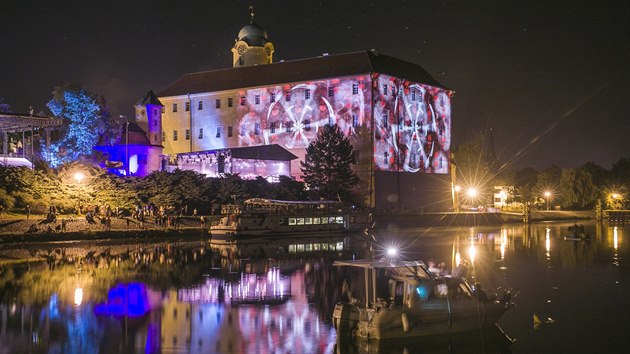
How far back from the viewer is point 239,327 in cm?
2258

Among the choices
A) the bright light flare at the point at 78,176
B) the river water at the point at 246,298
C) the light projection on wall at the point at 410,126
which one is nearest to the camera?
the river water at the point at 246,298

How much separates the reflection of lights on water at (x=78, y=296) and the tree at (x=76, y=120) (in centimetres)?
5356

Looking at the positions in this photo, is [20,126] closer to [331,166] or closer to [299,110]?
[331,166]

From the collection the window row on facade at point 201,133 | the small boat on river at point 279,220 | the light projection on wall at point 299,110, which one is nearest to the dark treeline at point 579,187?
the light projection on wall at point 299,110

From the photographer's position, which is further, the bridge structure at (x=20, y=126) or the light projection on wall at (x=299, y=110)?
the light projection on wall at (x=299, y=110)

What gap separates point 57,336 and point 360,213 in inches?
1954

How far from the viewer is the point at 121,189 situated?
211 ft

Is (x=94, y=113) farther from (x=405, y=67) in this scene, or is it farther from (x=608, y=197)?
(x=608, y=197)

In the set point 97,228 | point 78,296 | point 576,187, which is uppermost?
point 576,187

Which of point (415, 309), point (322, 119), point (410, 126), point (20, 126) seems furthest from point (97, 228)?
point (410, 126)

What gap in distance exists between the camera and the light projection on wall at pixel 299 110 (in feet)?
259

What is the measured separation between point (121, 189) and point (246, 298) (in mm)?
39123

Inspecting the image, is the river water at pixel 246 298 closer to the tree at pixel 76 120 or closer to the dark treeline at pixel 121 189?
the dark treeline at pixel 121 189

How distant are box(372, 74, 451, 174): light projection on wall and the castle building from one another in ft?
0.36
